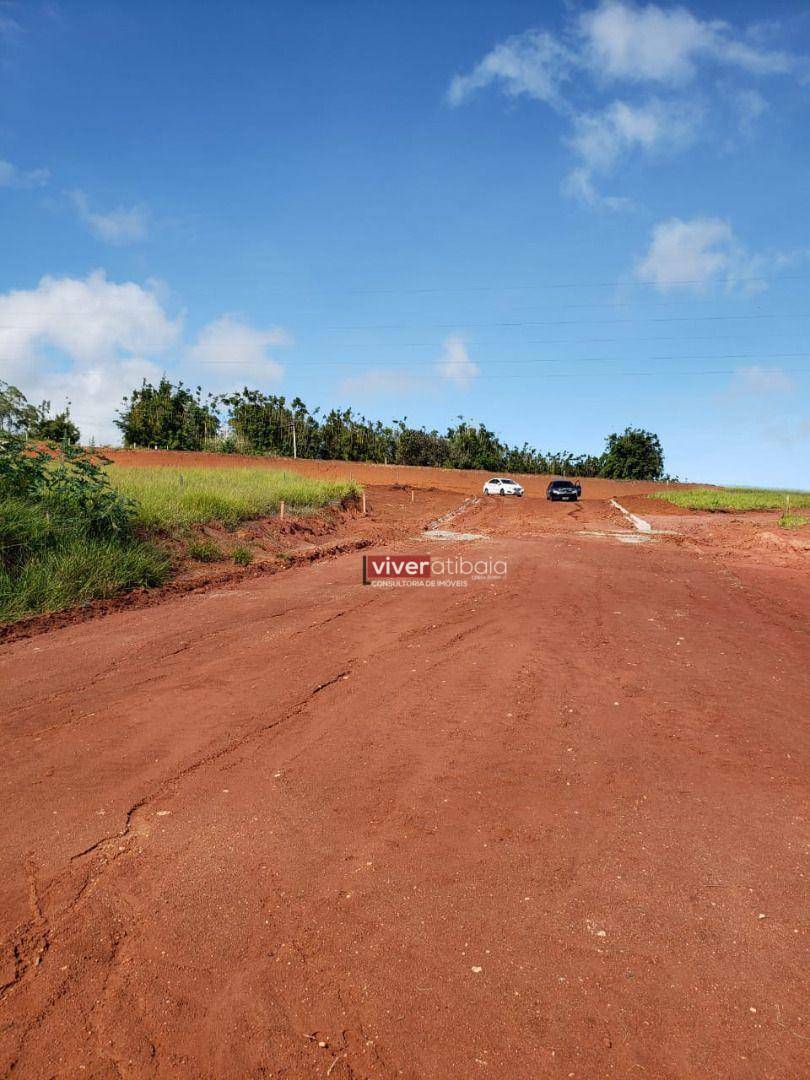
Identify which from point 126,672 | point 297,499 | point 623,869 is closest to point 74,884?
point 623,869

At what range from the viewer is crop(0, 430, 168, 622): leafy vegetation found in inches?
341

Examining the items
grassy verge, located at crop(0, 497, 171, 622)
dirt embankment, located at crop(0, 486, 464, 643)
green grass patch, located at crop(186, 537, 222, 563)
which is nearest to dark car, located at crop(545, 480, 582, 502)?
dirt embankment, located at crop(0, 486, 464, 643)

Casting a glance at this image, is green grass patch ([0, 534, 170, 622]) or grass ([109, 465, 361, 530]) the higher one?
grass ([109, 465, 361, 530])

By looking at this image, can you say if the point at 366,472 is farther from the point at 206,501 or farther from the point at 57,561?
the point at 57,561

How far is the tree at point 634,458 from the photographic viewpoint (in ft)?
304

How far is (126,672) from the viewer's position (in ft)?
21.0

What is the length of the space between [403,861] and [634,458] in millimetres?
96613

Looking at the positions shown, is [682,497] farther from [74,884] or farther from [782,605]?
[74,884]

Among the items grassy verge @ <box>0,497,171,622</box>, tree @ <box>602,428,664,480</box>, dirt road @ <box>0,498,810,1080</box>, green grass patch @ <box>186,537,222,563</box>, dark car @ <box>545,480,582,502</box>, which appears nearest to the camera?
dirt road @ <box>0,498,810,1080</box>

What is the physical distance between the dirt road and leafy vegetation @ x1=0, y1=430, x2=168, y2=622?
1.76m

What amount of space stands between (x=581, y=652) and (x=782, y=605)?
15.8 ft

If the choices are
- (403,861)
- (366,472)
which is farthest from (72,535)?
(366,472)

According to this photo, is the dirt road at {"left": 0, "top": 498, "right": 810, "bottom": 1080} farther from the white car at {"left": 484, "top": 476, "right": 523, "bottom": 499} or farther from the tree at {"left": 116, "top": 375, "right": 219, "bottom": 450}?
the tree at {"left": 116, "top": 375, "right": 219, "bottom": 450}

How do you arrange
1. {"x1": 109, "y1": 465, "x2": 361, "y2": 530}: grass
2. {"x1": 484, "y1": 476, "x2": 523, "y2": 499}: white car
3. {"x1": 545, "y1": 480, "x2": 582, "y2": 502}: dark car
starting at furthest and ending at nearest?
{"x1": 484, "y1": 476, "x2": 523, "y2": 499}: white car, {"x1": 545, "y1": 480, "x2": 582, "y2": 502}: dark car, {"x1": 109, "y1": 465, "x2": 361, "y2": 530}: grass
